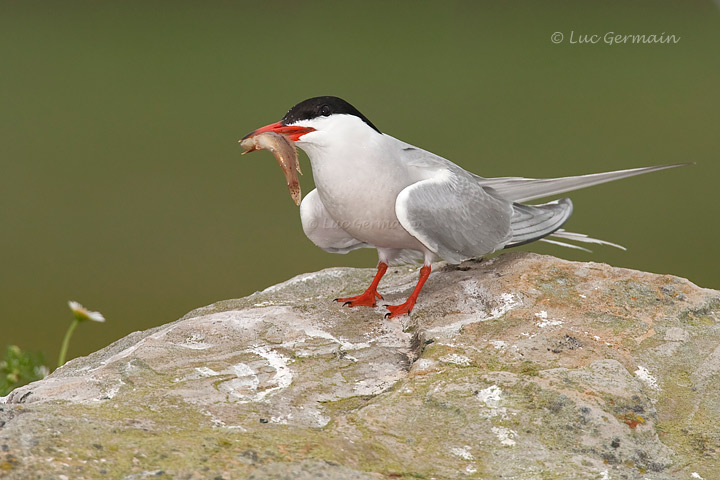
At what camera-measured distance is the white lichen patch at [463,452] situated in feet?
10.4

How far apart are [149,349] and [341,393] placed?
1041 millimetres

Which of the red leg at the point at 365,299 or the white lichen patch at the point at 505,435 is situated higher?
the red leg at the point at 365,299

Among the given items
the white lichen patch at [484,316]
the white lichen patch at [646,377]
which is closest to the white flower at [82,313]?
the white lichen patch at [484,316]

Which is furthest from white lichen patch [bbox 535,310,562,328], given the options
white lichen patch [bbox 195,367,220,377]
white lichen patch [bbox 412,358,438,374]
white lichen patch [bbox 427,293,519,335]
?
white lichen patch [bbox 195,367,220,377]

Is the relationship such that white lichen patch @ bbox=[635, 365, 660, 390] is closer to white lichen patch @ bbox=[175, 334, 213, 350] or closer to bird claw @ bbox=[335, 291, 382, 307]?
bird claw @ bbox=[335, 291, 382, 307]

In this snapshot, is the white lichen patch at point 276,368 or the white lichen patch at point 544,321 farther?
the white lichen patch at point 544,321

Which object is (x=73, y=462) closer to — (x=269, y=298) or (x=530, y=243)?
(x=269, y=298)

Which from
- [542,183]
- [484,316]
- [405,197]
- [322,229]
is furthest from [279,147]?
[542,183]

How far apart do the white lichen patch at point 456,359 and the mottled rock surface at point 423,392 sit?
1 cm

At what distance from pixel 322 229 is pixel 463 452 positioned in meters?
2.26

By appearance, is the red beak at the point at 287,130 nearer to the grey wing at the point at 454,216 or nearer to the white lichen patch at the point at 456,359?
the grey wing at the point at 454,216

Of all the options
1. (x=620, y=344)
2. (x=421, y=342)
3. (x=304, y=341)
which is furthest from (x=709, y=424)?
(x=304, y=341)

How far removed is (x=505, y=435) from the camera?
3.31m

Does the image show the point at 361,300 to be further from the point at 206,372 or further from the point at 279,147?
the point at 206,372
